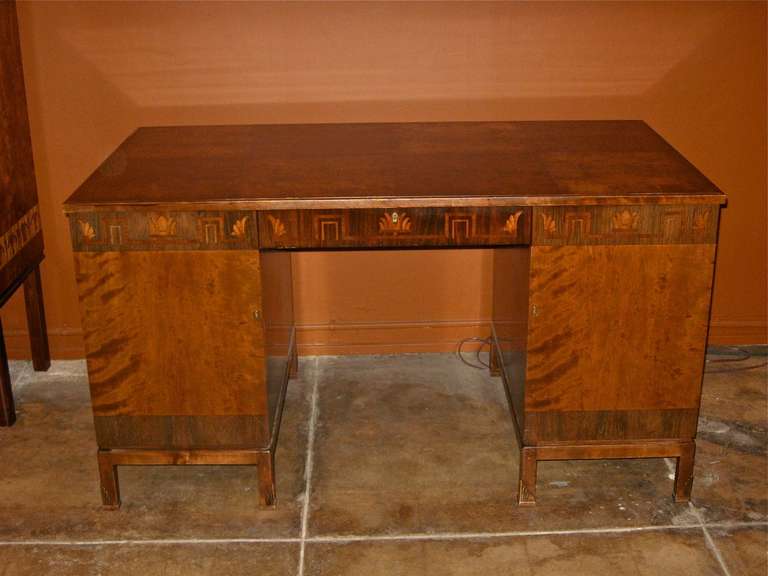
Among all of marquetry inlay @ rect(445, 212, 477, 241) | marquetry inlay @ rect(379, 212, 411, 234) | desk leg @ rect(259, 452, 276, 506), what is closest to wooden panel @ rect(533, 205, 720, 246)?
marquetry inlay @ rect(445, 212, 477, 241)

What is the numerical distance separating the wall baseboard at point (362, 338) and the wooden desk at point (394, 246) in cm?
77

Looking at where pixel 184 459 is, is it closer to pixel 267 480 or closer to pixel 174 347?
pixel 267 480

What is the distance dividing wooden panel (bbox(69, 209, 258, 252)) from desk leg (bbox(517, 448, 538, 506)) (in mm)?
923

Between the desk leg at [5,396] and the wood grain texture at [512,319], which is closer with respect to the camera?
the wood grain texture at [512,319]

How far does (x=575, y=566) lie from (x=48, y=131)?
217cm

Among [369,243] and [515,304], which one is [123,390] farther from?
[515,304]

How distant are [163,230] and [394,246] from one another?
1.86 ft

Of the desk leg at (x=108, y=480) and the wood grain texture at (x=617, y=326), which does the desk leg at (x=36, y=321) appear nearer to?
the desk leg at (x=108, y=480)

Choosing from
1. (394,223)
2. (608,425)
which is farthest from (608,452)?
(394,223)

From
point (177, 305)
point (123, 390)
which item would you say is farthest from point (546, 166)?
point (123, 390)

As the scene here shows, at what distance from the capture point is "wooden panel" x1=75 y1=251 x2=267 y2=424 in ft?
7.96

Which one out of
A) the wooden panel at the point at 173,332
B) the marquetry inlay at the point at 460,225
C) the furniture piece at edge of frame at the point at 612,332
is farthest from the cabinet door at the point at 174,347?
the furniture piece at edge of frame at the point at 612,332

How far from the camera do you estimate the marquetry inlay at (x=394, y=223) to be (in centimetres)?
240

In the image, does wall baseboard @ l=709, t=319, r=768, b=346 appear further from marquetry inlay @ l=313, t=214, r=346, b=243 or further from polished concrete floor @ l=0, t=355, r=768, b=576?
marquetry inlay @ l=313, t=214, r=346, b=243
